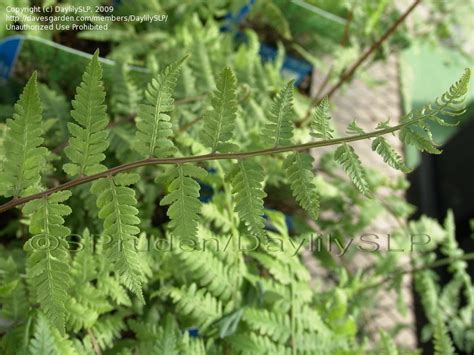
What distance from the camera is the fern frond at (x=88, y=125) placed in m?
0.73

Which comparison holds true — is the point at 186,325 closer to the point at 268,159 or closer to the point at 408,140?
the point at 268,159

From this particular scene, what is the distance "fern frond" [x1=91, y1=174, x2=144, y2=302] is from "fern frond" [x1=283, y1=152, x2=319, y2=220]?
0.69ft

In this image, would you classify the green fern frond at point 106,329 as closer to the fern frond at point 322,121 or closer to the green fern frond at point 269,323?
the green fern frond at point 269,323

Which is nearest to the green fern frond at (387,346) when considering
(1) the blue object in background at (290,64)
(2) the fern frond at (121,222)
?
(2) the fern frond at (121,222)

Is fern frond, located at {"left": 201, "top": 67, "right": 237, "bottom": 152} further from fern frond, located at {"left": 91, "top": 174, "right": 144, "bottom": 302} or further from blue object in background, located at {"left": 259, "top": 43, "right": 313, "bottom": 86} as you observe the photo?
blue object in background, located at {"left": 259, "top": 43, "right": 313, "bottom": 86}

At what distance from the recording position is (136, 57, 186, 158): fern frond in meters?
0.75

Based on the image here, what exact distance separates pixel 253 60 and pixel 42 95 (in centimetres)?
61

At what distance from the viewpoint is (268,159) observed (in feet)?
4.72

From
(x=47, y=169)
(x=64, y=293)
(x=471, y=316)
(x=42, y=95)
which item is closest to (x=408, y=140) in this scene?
(x=64, y=293)

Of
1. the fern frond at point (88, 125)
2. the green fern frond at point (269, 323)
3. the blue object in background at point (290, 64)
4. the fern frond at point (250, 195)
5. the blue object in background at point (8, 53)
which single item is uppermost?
the blue object in background at point (290, 64)

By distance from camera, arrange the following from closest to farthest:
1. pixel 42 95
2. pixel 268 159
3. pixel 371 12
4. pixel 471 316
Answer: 1. pixel 42 95
2. pixel 268 159
3. pixel 471 316
4. pixel 371 12

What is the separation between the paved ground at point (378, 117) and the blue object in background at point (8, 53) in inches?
54.2

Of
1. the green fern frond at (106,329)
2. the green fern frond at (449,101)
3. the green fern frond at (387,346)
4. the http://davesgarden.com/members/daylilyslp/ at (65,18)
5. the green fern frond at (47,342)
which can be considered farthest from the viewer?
the http://davesgarden.com/members/daylilyslp/ at (65,18)

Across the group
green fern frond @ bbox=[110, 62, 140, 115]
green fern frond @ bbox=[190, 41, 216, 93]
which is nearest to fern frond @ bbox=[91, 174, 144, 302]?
green fern frond @ bbox=[110, 62, 140, 115]
